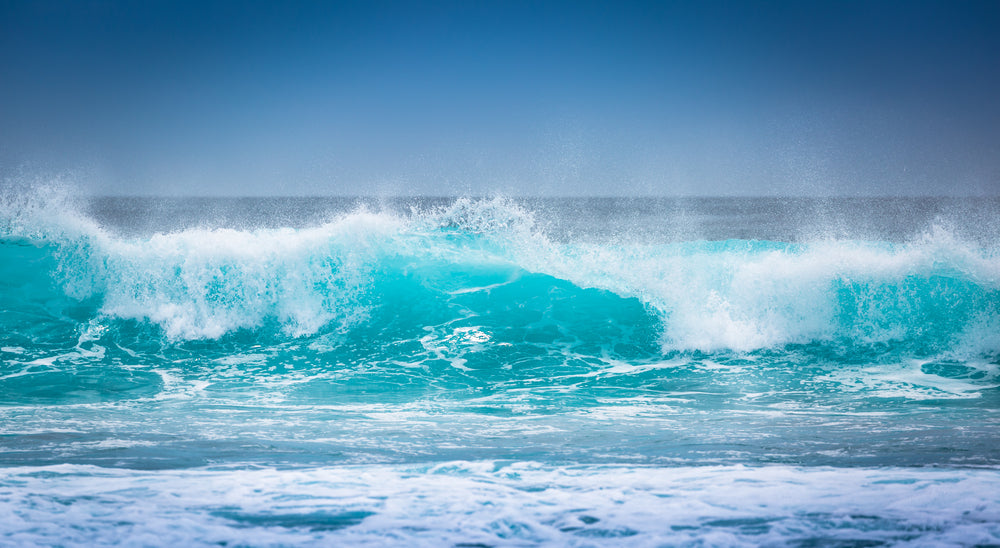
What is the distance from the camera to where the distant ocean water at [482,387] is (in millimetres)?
3016

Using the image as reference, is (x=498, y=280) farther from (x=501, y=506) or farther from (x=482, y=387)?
(x=501, y=506)

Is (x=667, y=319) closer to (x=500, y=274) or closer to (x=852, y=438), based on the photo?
(x=500, y=274)

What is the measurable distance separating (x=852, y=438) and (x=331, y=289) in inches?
256

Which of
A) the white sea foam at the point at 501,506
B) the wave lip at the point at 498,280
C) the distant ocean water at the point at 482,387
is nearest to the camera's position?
the white sea foam at the point at 501,506

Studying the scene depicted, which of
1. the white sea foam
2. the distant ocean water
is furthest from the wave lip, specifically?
the white sea foam

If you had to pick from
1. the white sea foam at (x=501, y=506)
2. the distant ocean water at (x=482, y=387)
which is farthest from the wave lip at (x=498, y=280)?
the white sea foam at (x=501, y=506)

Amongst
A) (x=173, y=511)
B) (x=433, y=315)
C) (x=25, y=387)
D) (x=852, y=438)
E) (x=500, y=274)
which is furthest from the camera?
(x=500, y=274)

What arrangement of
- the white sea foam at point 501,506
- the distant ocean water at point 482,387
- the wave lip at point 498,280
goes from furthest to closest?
the wave lip at point 498,280, the distant ocean water at point 482,387, the white sea foam at point 501,506

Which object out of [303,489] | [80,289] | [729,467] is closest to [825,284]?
[729,467]

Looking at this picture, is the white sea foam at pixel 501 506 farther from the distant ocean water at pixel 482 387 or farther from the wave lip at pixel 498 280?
the wave lip at pixel 498 280

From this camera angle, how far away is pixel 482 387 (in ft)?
21.4

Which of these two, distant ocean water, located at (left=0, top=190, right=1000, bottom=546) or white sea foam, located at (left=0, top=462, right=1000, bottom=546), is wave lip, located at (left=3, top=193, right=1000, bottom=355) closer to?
distant ocean water, located at (left=0, top=190, right=1000, bottom=546)

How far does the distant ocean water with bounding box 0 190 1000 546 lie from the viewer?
9.89ft

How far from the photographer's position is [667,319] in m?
8.26
